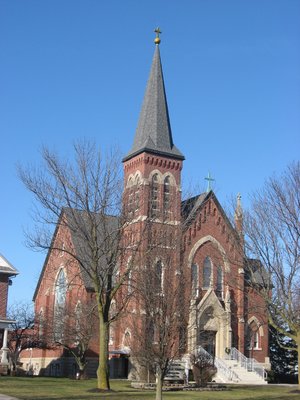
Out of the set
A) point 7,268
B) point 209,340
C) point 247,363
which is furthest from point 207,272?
point 7,268

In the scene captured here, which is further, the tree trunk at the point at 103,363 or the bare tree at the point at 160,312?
the tree trunk at the point at 103,363

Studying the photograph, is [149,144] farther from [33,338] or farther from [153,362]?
[153,362]

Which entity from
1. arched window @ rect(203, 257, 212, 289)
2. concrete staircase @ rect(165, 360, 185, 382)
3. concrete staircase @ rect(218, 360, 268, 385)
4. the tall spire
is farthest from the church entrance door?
the tall spire

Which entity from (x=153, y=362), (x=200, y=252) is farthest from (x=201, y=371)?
(x=200, y=252)

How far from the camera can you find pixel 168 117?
50312 millimetres

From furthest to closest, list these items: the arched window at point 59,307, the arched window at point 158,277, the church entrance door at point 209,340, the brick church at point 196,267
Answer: the church entrance door at point 209,340 < the brick church at point 196,267 < the arched window at point 59,307 < the arched window at point 158,277

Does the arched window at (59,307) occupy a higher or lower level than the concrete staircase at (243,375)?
higher

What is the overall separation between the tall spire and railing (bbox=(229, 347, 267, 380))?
15877 mm

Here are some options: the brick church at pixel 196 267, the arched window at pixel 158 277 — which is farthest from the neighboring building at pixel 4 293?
the arched window at pixel 158 277

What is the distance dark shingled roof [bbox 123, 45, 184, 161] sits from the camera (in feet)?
158

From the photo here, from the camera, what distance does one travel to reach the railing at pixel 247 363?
4400 cm

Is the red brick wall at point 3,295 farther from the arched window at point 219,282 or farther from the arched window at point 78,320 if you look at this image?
the arched window at point 219,282

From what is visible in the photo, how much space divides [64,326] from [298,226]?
1936cm

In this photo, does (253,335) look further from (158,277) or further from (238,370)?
(158,277)
